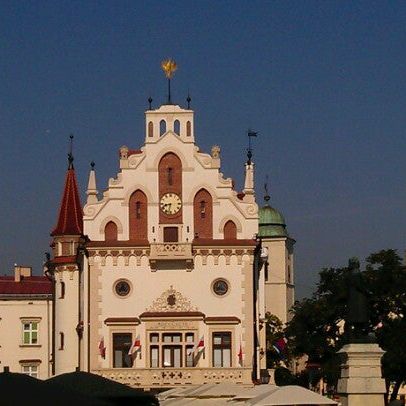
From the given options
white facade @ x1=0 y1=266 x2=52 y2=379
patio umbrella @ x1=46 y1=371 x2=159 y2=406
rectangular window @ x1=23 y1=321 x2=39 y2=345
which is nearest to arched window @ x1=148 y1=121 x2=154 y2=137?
white facade @ x1=0 y1=266 x2=52 y2=379

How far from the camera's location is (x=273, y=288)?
128875 mm

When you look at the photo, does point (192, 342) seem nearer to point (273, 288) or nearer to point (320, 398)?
point (320, 398)

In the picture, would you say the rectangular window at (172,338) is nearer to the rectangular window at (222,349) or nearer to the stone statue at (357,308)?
the rectangular window at (222,349)

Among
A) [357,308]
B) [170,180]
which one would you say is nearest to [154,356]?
[170,180]

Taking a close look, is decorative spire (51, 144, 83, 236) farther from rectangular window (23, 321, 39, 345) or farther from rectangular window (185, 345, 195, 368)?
rectangular window (185, 345, 195, 368)

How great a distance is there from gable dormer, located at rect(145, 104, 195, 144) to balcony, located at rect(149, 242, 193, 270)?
5.87 m

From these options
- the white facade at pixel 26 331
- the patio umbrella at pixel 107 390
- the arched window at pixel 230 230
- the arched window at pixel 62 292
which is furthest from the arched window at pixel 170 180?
the patio umbrella at pixel 107 390

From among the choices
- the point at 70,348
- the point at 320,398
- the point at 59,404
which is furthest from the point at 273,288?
the point at 59,404

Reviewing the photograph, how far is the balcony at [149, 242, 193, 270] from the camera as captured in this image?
69375 mm

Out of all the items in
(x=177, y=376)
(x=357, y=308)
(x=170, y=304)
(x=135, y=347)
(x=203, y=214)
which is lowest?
(x=177, y=376)

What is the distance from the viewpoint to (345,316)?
63719 millimetres

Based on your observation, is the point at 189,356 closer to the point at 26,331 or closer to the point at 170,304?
the point at 170,304

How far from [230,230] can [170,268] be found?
12.9 feet

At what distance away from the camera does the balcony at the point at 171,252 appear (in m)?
69.4
